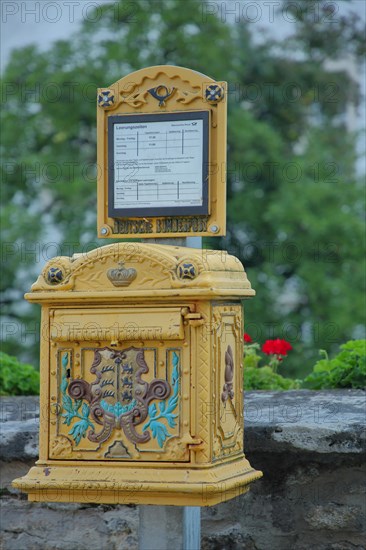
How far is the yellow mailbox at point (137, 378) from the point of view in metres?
4.28

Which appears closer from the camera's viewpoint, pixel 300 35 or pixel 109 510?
pixel 109 510

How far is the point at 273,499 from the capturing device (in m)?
5.15

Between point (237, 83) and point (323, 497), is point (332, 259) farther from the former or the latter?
point (323, 497)

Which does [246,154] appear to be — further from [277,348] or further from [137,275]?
[137,275]

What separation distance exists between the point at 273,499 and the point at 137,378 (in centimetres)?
117

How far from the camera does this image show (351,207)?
454 inches

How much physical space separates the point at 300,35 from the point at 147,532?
8709mm

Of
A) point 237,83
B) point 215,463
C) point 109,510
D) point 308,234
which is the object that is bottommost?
point 109,510

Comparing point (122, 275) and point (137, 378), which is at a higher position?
point (122, 275)

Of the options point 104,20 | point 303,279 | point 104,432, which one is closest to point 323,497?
point 104,432

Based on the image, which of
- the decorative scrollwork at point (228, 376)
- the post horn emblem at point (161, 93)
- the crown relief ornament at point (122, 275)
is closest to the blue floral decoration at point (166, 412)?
the decorative scrollwork at point (228, 376)

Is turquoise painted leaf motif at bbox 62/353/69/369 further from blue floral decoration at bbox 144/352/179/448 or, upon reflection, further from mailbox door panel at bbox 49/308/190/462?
blue floral decoration at bbox 144/352/179/448

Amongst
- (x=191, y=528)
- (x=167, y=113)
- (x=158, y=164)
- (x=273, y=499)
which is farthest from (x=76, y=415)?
(x=167, y=113)

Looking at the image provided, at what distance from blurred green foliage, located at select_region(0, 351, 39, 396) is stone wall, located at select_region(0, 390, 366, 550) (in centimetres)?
88
